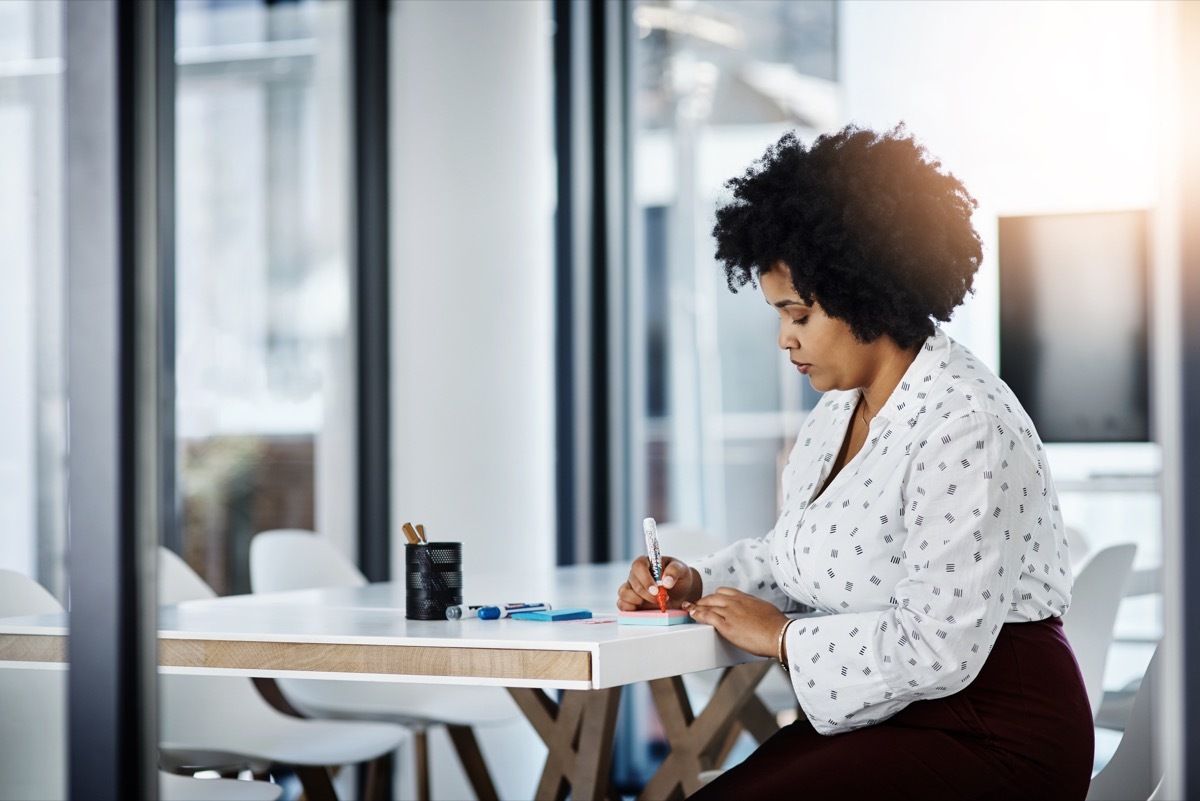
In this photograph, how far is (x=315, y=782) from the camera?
268 cm

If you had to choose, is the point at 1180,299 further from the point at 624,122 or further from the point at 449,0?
the point at 624,122

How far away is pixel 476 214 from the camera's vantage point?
4.16 metres

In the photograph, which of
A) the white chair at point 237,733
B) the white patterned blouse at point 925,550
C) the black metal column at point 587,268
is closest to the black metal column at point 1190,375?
the white patterned blouse at point 925,550

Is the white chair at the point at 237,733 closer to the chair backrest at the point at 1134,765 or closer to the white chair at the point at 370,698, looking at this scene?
the white chair at the point at 370,698

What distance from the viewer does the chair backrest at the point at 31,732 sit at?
67.6 inches

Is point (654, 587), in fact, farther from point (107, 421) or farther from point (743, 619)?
point (107, 421)

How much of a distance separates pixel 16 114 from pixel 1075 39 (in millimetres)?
2883

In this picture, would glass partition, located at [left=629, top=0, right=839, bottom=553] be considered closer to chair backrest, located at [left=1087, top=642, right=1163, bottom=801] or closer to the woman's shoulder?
chair backrest, located at [left=1087, top=642, right=1163, bottom=801]

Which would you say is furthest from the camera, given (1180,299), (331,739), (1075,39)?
(1075,39)

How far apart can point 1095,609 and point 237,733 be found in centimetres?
172

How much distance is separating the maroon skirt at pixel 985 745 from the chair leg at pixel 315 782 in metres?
1.21

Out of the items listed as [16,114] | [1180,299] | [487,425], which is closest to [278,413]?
[487,425]

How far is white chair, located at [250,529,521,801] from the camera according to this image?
9.91 ft

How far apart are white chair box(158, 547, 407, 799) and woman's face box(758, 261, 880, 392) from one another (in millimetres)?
1277
